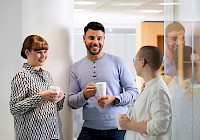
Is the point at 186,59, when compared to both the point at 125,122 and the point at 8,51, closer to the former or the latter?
the point at 125,122

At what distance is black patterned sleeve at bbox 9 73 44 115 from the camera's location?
1.72 meters

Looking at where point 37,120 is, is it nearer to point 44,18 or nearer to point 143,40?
point 44,18

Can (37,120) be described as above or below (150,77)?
below

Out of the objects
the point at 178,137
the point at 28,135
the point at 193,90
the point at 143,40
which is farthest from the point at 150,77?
the point at 143,40

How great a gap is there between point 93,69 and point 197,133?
0.96 m

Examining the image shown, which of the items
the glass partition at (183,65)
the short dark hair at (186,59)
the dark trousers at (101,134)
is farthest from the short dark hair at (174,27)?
the dark trousers at (101,134)

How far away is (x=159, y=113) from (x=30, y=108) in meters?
0.79

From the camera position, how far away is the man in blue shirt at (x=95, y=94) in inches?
84.5

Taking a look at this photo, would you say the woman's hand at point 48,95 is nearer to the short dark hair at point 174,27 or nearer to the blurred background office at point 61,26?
the blurred background office at point 61,26

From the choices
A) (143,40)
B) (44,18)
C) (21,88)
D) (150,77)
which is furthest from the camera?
(143,40)

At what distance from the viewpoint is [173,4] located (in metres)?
1.71

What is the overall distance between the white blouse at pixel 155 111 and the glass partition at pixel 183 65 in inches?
5.3

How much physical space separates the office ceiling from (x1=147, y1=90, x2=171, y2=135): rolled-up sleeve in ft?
12.6

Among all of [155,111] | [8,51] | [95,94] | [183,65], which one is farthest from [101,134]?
[8,51]
